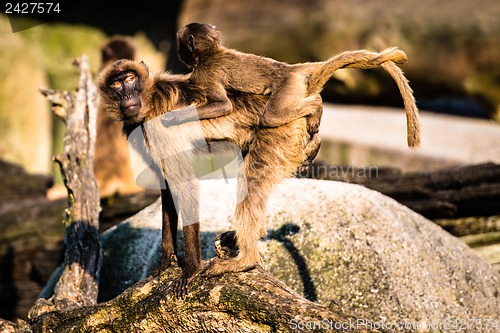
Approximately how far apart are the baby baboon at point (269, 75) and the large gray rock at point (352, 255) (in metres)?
1.23

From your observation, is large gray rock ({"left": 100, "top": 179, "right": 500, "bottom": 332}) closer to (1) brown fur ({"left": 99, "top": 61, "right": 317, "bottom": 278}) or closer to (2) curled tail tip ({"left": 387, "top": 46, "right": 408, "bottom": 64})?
(1) brown fur ({"left": 99, "top": 61, "right": 317, "bottom": 278})

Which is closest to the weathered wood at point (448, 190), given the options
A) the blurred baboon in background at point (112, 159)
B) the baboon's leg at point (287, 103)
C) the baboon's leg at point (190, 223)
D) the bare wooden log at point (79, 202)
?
the bare wooden log at point (79, 202)

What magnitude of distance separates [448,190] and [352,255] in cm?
224

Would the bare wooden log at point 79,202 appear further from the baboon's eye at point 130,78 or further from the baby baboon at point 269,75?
the baby baboon at point 269,75

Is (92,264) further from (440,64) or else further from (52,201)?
(440,64)

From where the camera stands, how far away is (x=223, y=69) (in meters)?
4.69

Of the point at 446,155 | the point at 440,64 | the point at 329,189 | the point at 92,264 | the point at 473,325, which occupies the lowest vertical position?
the point at 473,325

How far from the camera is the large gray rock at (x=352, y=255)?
5371 millimetres

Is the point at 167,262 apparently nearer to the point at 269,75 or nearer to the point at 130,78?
the point at 130,78

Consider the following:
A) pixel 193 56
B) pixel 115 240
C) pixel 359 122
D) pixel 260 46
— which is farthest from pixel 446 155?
Result: pixel 193 56

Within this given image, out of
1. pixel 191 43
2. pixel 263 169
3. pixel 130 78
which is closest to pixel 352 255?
pixel 263 169

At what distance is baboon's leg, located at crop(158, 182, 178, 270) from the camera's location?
15.7 ft

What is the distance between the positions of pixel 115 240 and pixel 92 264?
730mm

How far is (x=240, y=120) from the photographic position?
4660mm
